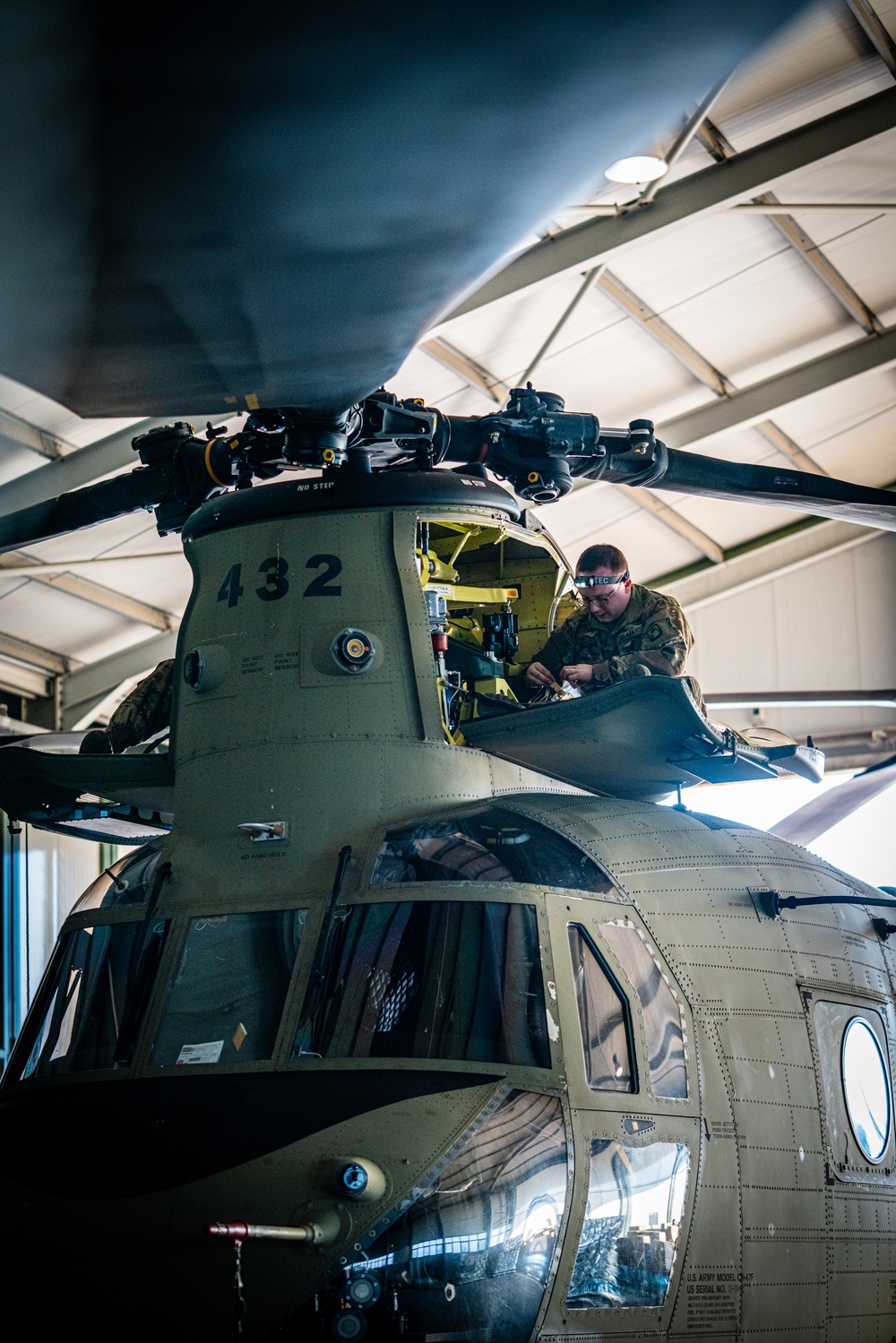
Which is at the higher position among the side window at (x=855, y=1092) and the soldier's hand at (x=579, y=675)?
the soldier's hand at (x=579, y=675)

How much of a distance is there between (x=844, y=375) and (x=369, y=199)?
14.5 m

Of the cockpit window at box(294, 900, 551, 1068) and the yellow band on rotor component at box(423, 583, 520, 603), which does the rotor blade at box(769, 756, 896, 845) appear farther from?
the cockpit window at box(294, 900, 551, 1068)

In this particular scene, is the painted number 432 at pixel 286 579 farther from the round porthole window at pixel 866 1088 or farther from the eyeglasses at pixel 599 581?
the round porthole window at pixel 866 1088

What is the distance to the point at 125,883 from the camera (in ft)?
18.3

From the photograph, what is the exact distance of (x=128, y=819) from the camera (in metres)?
6.59

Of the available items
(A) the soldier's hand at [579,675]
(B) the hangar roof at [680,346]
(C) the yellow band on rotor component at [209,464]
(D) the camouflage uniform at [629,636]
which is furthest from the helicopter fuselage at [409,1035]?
(B) the hangar roof at [680,346]

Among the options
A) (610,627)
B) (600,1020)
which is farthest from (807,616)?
(600,1020)

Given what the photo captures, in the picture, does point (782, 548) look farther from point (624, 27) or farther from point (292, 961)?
point (624, 27)

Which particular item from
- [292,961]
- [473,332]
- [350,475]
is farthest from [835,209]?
[292,961]

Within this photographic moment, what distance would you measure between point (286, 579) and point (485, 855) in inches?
55.5

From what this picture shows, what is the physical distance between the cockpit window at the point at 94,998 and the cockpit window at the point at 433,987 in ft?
2.37

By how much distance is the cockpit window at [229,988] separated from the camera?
475 centimetres

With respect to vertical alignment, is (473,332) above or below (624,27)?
above

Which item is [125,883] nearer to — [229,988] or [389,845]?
[229,988]
